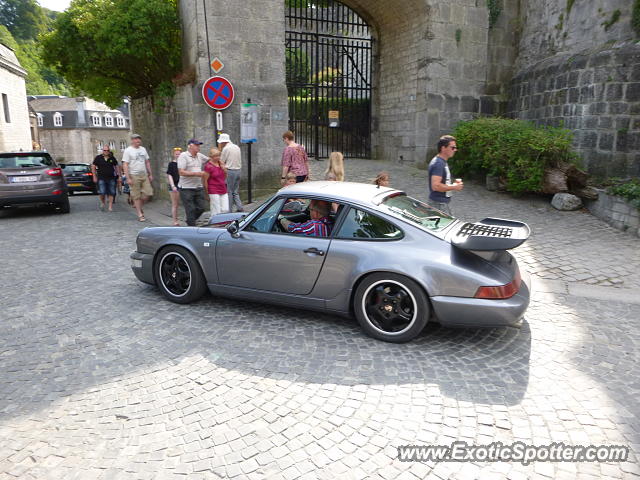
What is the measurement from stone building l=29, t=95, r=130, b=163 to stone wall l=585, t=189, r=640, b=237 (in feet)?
188

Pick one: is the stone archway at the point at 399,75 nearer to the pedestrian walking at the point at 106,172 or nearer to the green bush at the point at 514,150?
the green bush at the point at 514,150

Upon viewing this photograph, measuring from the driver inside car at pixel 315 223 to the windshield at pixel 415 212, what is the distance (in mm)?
587

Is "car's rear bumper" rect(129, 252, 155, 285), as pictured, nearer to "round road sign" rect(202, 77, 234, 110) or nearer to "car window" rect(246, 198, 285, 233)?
"car window" rect(246, 198, 285, 233)

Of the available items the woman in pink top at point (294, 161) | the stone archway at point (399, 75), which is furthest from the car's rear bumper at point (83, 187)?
the woman in pink top at point (294, 161)

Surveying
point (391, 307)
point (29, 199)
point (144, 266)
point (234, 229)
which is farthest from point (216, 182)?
point (29, 199)

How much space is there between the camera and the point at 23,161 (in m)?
11.1

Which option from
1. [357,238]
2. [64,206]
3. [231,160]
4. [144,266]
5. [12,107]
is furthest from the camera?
[12,107]

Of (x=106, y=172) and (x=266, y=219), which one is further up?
(x=106, y=172)

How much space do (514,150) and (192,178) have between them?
6.77 meters

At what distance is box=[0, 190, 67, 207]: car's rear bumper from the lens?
10820mm

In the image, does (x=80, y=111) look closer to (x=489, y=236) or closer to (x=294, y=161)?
(x=294, y=161)

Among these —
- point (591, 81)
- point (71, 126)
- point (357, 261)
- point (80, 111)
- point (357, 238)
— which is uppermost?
point (80, 111)

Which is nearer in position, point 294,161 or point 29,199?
point 294,161

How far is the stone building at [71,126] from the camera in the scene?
58312 mm
